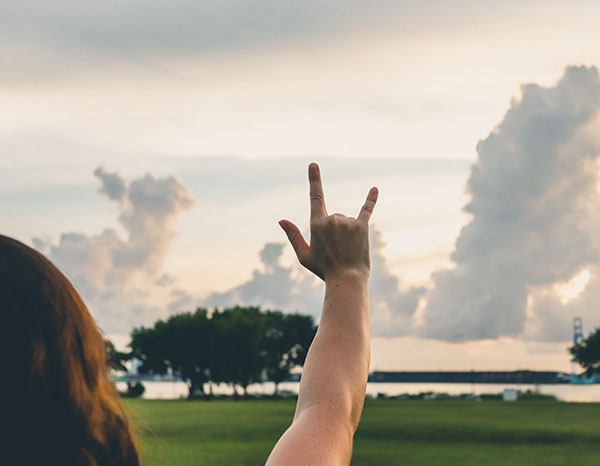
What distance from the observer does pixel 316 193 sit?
247 centimetres

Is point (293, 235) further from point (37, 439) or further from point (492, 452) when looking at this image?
point (492, 452)

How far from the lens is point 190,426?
37.5m

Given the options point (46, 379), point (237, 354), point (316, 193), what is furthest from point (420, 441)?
point (237, 354)

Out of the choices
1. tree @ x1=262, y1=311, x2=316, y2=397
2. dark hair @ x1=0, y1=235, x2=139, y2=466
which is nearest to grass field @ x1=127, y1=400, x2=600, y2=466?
dark hair @ x1=0, y1=235, x2=139, y2=466

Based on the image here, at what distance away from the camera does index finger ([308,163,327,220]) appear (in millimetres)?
2387

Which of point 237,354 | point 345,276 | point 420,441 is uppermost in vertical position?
point 345,276

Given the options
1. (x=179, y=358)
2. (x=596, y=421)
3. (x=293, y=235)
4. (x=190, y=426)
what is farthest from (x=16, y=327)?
(x=179, y=358)

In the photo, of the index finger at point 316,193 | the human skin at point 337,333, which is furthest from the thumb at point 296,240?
the index finger at point 316,193

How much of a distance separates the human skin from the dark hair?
493mm

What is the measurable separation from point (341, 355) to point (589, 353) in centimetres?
10552

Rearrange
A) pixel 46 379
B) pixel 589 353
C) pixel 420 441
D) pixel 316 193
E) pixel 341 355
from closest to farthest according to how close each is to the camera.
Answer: pixel 46 379
pixel 341 355
pixel 316 193
pixel 420 441
pixel 589 353

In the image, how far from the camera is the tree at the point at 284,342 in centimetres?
11181

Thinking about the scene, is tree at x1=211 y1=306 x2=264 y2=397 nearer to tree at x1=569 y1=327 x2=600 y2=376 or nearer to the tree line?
the tree line

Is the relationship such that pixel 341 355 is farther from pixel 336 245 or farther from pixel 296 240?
pixel 296 240
